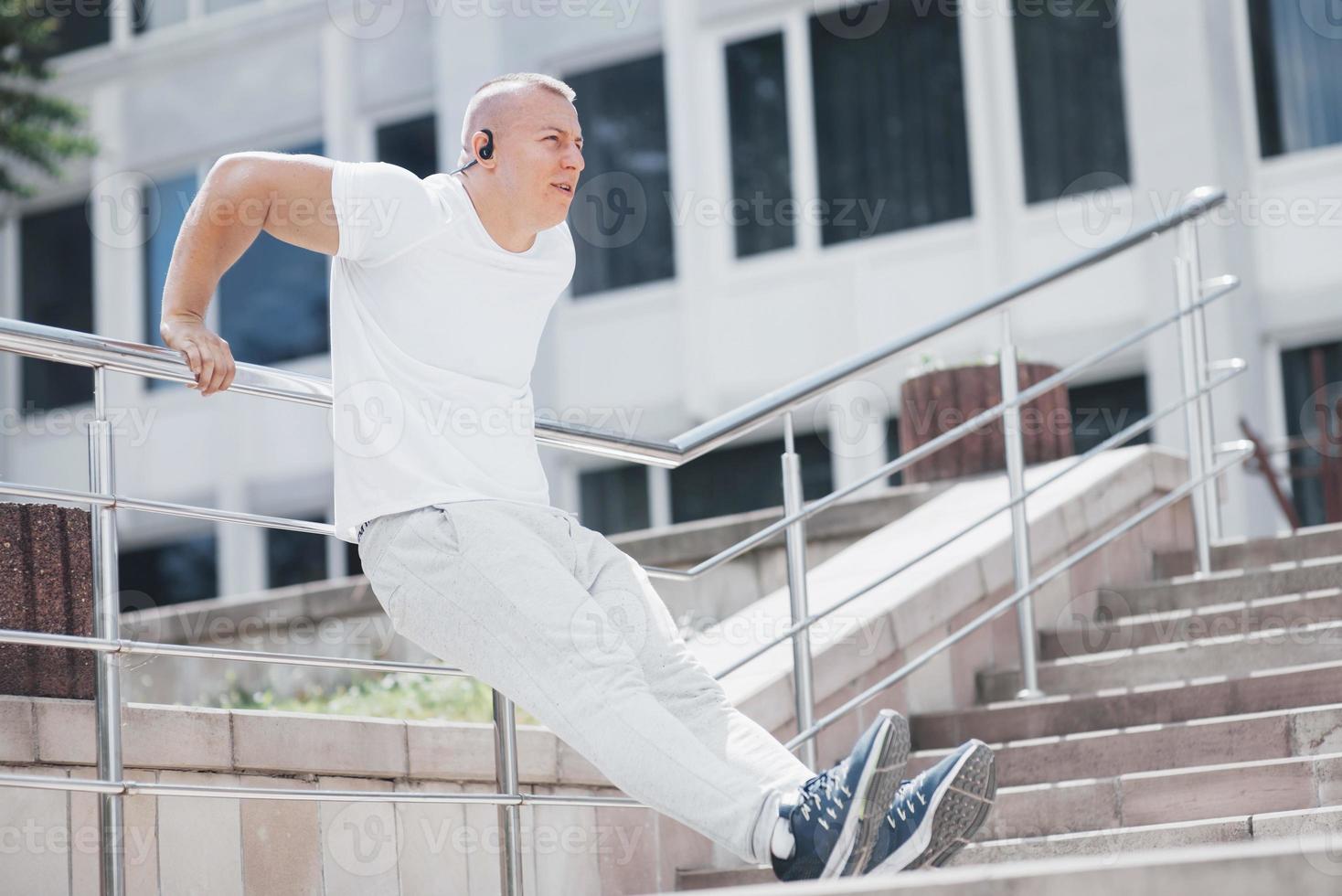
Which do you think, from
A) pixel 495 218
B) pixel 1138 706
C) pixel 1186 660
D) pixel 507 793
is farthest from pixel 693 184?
pixel 495 218

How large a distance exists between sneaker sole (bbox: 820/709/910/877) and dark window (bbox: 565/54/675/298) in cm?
1110

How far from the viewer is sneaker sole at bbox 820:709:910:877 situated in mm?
2916

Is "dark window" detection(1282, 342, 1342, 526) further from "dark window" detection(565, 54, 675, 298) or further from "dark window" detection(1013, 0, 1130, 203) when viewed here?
"dark window" detection(565, 54, 675, 298)

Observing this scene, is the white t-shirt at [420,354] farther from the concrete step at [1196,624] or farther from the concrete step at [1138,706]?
the concrete step at [1196,624]

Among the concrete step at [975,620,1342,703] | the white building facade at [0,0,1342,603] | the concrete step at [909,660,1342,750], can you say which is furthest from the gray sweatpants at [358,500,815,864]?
the white building facade at [0,0,1342,603]

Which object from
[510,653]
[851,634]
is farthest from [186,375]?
[851,634]

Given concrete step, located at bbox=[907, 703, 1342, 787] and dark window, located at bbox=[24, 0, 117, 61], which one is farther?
dark window, located at bbox=[24, 0, 117, 61]

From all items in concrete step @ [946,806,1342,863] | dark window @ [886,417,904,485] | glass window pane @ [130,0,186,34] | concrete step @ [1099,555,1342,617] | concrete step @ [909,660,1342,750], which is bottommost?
concrete step @ [946,806,1342,863]

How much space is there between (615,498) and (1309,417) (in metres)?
5.14

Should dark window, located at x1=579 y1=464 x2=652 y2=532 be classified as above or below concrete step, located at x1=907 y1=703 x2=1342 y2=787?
above

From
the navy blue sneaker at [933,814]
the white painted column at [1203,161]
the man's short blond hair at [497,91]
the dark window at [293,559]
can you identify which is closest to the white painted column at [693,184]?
the white painted column at [1203,161]

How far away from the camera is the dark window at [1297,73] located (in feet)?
39.5

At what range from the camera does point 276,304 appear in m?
15.8

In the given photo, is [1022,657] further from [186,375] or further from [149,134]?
[149,134]
